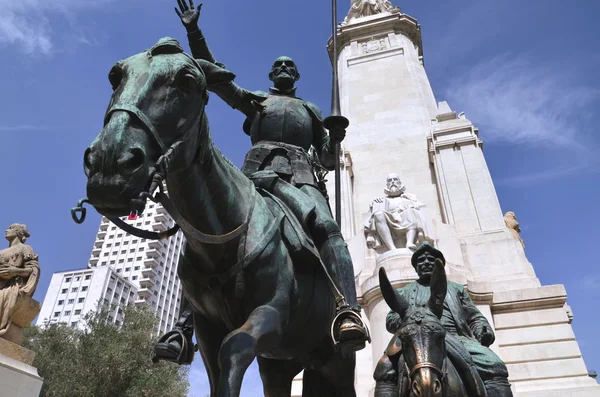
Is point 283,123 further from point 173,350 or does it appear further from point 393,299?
point 173,350

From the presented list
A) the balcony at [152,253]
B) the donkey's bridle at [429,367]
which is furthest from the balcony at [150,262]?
the donkey's bridle at [429,367]

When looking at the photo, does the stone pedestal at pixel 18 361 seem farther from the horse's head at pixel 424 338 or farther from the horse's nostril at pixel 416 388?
the horse's nostril at pixel 416 388

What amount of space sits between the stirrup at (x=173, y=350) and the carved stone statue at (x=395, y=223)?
30.9 feet

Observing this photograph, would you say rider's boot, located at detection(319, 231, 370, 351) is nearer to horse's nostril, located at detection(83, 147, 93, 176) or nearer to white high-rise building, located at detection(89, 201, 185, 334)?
horse's nostril, located at detection(83, 147, 93, 176)

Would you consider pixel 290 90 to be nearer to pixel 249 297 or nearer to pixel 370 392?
pixel 249 297

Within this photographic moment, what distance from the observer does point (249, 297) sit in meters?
2.88

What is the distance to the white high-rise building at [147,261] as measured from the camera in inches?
3516

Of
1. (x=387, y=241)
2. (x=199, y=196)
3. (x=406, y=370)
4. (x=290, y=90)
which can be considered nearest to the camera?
(x=199, y=196)

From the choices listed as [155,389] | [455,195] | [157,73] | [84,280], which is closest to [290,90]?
[157,73]

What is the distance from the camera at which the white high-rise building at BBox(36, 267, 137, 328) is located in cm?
7851

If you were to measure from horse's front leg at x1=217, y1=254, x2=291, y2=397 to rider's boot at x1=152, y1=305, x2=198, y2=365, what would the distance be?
70 cm

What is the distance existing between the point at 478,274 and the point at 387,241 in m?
2.88

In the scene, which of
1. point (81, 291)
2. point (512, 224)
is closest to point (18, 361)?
point (512, 224)

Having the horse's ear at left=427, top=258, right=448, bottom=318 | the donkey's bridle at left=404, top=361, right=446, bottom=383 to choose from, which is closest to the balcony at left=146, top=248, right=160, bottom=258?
the horse's ear at left=427, top=258, right=448, bottom=318
